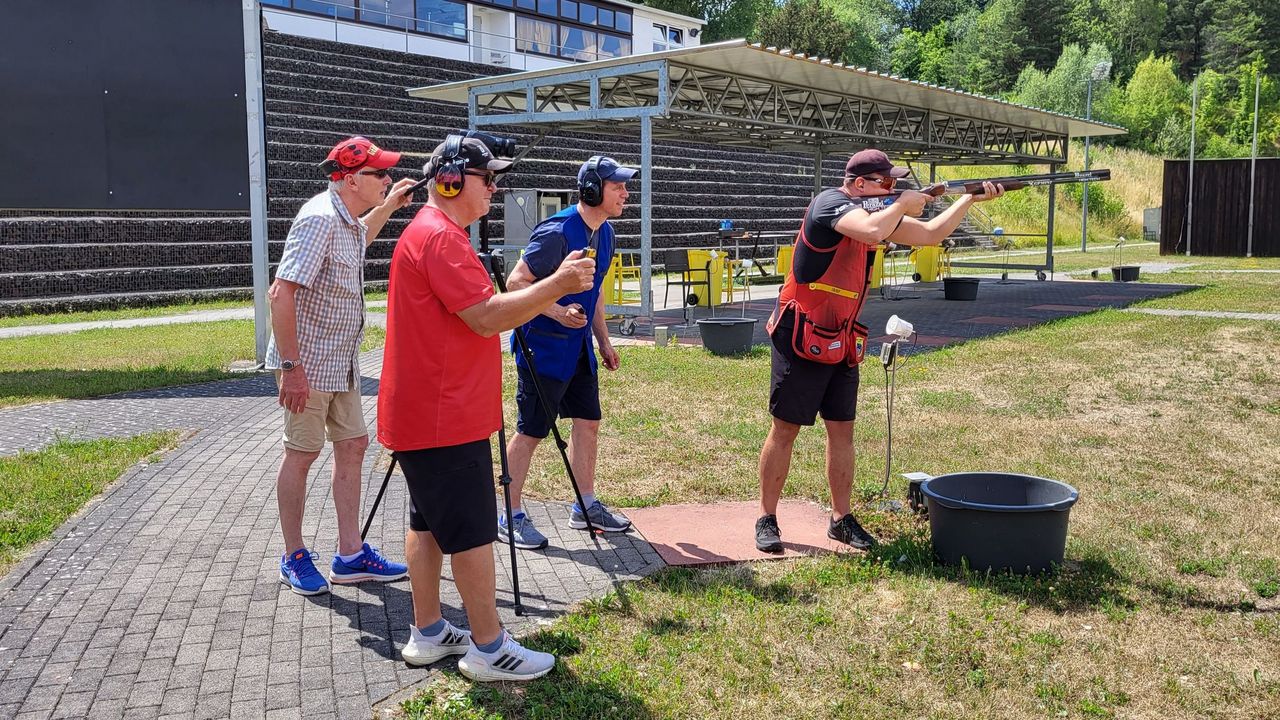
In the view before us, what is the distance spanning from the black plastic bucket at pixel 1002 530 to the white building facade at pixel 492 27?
90.6 ft

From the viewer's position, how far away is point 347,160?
169 inches

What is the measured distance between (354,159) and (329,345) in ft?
2.67

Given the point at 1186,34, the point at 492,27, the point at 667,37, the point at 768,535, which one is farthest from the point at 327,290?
the point at 1186,34

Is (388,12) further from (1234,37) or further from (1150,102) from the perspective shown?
(1234,37)

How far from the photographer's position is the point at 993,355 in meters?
11.7

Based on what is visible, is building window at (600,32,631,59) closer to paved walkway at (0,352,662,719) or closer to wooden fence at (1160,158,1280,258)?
wooden fence at (1160,158,1280,258)

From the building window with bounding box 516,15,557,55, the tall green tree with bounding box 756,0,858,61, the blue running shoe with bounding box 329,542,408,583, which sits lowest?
the blue running shoe with bounding box 329,542,408,583

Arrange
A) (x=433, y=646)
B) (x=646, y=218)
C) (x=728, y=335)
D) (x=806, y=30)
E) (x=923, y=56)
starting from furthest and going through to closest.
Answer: (x=923, y=56) → (x=806, y=30) → (x=646, y=218) → (x=728, y=335) → (x=433, y=646)

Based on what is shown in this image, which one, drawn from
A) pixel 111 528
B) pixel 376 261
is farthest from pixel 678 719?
pixel 376 261

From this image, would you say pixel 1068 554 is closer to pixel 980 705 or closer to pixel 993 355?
pixel 980 705

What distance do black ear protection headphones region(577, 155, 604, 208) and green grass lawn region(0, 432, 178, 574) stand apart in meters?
3.26

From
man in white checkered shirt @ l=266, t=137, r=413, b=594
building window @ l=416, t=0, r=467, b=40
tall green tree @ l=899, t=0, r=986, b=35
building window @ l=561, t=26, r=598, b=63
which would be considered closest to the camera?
man in white checkered shirt @ l=266, t=137, r=413, b=594

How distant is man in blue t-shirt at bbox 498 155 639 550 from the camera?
491 centimetres

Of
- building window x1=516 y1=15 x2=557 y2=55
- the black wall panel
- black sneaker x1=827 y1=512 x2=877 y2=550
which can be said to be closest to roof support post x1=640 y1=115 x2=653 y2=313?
the black wall panel
